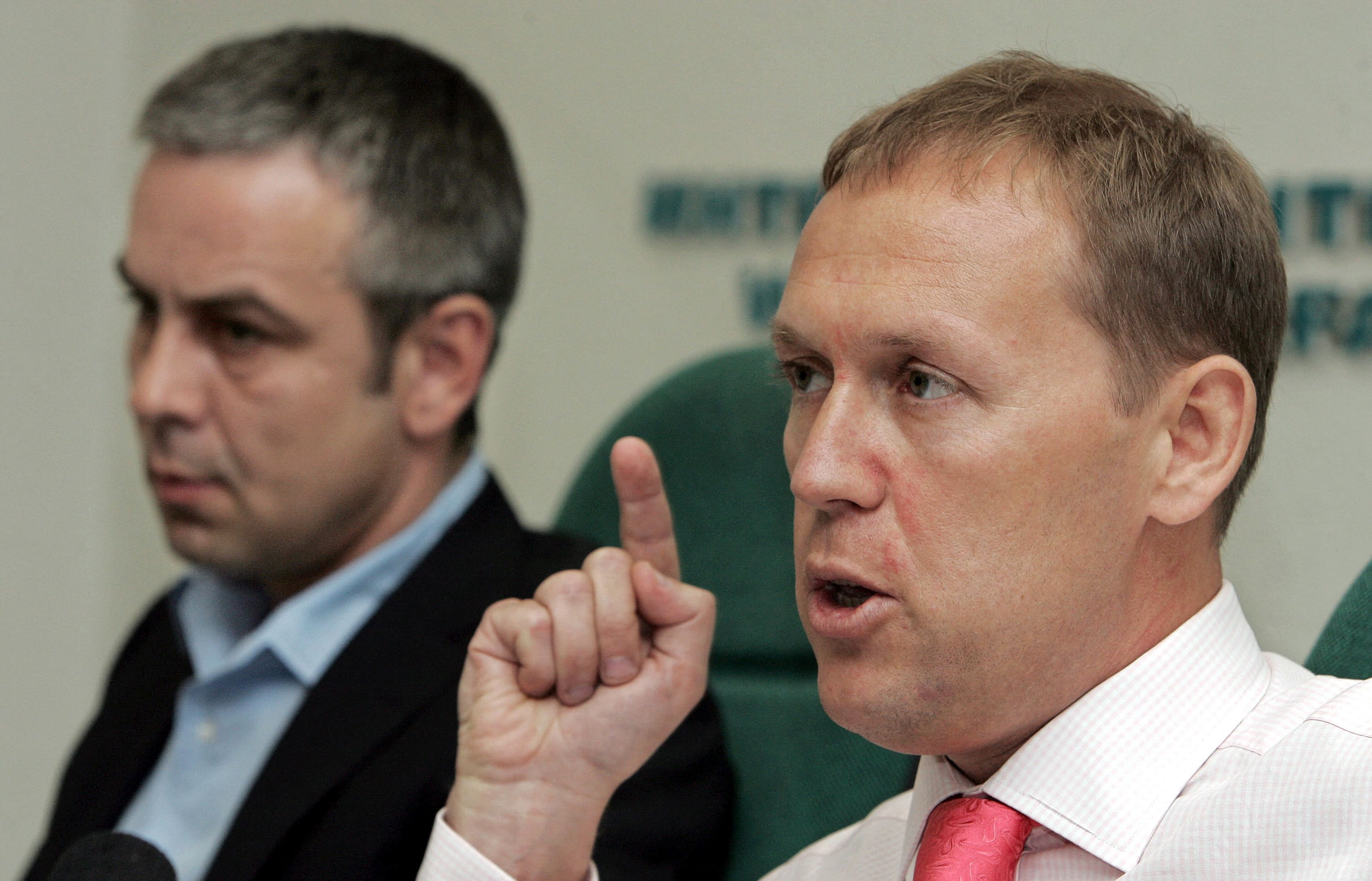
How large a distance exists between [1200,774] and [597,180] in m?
1.33

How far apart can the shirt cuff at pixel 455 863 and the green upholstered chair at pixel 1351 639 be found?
0.63 meters

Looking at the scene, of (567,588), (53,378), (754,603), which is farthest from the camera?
(53,378)

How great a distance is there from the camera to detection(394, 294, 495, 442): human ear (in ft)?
5.01

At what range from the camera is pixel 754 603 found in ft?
4.47

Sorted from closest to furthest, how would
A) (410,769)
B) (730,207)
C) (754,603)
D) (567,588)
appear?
(567,588) < (410,769) < (754,603) < (730,207)

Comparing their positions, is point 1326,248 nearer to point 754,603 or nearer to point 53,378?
point 754,603

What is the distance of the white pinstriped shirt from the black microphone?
50cm

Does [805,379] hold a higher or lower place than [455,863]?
higher

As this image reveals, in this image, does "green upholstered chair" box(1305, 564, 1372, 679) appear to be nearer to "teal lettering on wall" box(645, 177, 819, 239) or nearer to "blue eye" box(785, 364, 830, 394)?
"blue eye" box(785, 364, 830, 394)

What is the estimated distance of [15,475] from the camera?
2.30 m

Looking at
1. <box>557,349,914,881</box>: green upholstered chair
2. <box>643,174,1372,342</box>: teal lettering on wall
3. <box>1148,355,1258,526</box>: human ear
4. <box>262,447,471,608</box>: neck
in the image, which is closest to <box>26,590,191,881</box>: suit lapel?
<box>262,447,471,608</box>: neck

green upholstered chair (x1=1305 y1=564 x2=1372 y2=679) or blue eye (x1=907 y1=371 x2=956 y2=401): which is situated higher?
blue eye (x1=907 y1=371 x2=956 y2=401)

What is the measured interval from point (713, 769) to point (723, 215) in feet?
2.63

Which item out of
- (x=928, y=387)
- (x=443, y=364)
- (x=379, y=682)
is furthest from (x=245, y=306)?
(x=928, y=387)
